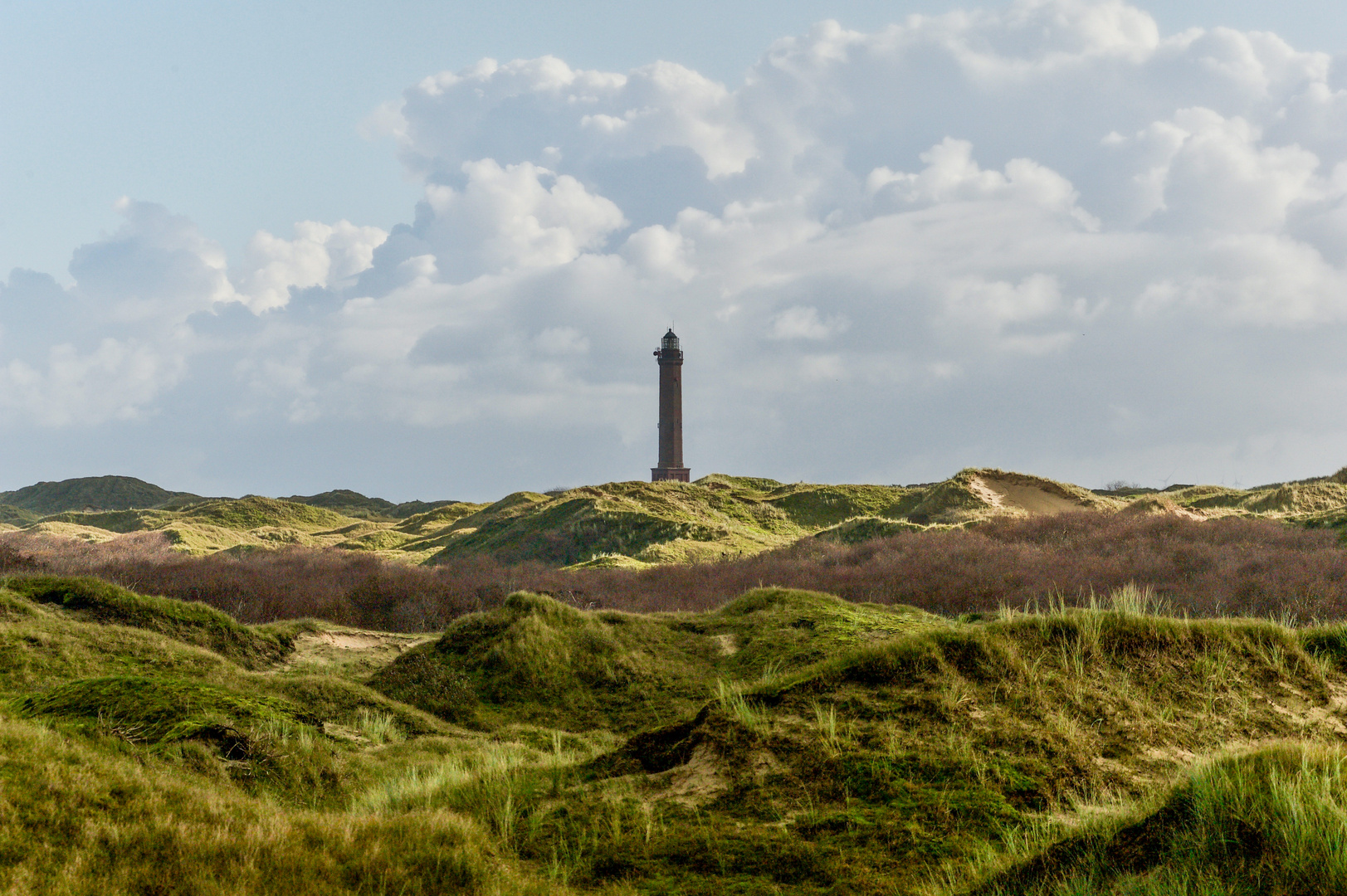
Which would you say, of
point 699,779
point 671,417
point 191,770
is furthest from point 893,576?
point 671,417

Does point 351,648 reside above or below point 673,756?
below

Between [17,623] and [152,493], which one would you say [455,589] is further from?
[152,493]

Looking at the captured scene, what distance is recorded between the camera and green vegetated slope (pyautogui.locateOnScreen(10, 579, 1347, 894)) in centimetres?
408

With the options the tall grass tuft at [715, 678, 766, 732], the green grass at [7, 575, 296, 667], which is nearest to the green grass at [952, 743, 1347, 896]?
the tall grass tuft at [715, 678, 766, 732]

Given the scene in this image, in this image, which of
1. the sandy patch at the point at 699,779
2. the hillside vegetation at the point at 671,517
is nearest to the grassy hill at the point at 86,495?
the hillside vegetation at the point at 671,517

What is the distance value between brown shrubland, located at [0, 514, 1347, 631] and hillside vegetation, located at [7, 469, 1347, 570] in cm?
286

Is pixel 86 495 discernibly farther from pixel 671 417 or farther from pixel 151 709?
pixel 151 709

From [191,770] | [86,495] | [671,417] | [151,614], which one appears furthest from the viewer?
[86,495]

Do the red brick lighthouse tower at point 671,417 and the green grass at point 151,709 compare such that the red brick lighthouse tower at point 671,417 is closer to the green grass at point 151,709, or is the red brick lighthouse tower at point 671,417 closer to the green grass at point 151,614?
the green grass at point 151,614

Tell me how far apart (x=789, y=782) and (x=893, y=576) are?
52.7 feet

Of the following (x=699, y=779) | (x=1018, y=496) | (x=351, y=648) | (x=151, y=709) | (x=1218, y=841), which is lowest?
(x=351, y=648)

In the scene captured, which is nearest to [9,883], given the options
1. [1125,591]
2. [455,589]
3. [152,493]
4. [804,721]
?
[804,721]

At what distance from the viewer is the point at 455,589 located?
73.6 feet

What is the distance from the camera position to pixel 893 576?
68.3 feet
